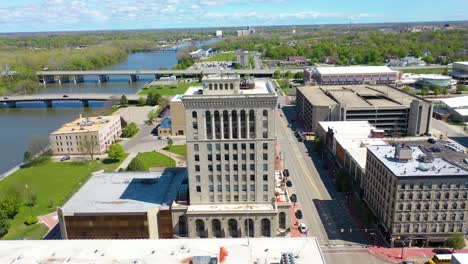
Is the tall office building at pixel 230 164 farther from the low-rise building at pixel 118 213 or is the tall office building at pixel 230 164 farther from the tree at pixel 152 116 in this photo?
the tree at pixel 152 116

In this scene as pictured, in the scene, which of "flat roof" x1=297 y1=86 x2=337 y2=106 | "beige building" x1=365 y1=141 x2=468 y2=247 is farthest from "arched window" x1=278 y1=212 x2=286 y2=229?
"flat roof" x1=297 y1=86 x2=337 y2=106

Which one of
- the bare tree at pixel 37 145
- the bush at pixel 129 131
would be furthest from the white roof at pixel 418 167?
the bare tree at pixel 37 145

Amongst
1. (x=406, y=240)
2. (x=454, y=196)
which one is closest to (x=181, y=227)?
(x=406, y=240)

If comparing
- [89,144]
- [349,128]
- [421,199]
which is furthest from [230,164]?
[89,144]

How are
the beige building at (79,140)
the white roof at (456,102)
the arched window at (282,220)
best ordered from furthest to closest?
the white roof at (456,102)
the beige building at (79,140)
the arched window at (282,220)

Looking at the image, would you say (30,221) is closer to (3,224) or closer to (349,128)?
(3,224)

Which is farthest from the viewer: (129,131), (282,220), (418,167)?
(129,131)

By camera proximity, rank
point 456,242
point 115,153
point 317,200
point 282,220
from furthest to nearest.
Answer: point 115,153 < point 317,200 < point 282,220 < point 456,242
